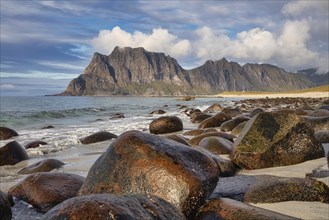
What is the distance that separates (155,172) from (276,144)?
3432 mm

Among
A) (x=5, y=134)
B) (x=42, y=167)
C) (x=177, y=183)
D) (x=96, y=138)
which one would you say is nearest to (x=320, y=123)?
(x=96, y=138)

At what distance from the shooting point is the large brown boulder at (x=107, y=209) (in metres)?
2.16

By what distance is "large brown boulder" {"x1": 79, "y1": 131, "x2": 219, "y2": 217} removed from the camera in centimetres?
373

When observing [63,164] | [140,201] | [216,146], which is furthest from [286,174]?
[63,164]

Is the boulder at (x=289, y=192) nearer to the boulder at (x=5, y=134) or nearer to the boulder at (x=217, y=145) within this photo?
the boulder at (x=217, y=145)

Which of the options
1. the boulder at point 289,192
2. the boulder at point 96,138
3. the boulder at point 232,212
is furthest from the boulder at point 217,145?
the boulder at point 96,138

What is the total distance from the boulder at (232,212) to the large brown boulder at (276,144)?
3154mm

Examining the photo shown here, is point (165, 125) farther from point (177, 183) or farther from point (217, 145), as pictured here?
point (177, 183)

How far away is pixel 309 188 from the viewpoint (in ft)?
13.9

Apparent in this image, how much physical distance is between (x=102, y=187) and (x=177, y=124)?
445 inches

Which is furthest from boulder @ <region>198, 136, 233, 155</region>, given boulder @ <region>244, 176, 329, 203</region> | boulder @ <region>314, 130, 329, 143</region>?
boulder @ <region>244, 176, 329, 203</region>

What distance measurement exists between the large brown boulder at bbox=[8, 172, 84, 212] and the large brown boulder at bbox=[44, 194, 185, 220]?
261 centimetres

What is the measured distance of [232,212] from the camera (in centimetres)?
326

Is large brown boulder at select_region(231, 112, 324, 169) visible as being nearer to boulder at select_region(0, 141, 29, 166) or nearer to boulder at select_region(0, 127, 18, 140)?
boulder at select_region(0, 141, 29, 166)
